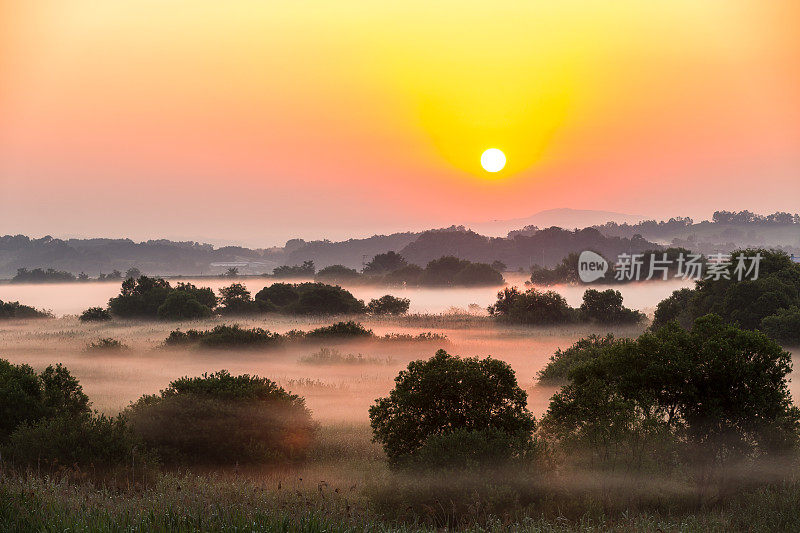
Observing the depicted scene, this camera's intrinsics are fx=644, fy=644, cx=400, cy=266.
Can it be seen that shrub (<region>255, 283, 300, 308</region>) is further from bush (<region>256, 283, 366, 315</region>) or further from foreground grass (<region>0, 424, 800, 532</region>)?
foreground grass (<region>0, 424, 800, 532</region>)

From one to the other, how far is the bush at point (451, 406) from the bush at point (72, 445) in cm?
575

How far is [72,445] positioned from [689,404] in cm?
1380

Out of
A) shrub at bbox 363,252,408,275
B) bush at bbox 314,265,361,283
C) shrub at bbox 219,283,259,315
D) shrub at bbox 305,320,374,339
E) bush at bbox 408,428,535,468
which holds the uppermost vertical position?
shrub at bbox 363,252,408,275

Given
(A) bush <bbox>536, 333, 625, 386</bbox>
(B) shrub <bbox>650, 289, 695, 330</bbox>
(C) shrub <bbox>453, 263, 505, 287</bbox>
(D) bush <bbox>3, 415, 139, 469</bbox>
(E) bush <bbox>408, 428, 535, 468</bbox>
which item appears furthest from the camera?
(C) shrub <bbox>453, 263, 505, 287</bbox>

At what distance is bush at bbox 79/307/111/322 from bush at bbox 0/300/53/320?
29.5ft

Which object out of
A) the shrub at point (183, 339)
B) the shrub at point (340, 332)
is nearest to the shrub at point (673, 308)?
the shrub at point (340, 332)

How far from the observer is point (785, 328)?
110ft

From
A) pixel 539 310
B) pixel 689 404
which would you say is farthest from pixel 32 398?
pixel 539 310

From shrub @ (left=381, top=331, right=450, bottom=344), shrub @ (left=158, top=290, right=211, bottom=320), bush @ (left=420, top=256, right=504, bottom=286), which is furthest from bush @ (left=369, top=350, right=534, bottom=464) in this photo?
bush @ (left=420, top=256, right=504, bottom=286)

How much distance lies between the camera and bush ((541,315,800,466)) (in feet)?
44.7

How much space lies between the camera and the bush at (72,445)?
14031 millimetres

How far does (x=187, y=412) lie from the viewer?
17.0 metres

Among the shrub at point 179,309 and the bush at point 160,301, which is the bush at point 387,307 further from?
the shrub at point 179,309

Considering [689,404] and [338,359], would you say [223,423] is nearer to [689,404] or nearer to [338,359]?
[689,404]
